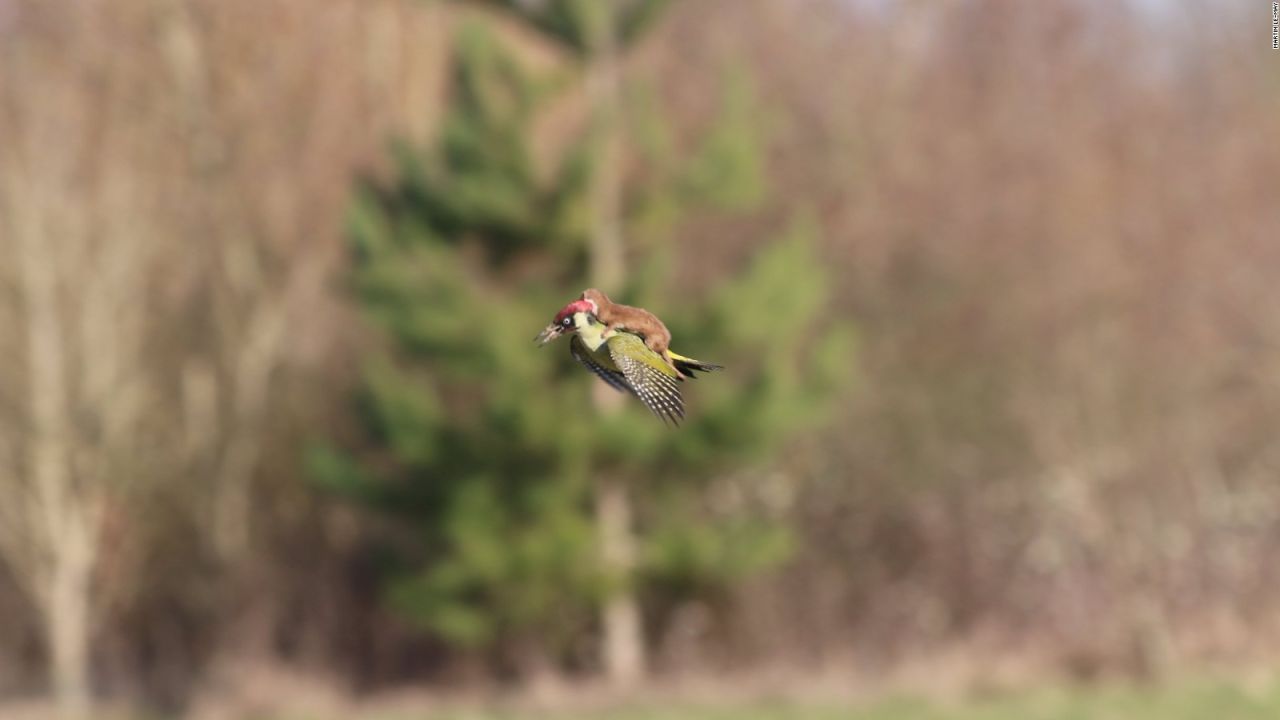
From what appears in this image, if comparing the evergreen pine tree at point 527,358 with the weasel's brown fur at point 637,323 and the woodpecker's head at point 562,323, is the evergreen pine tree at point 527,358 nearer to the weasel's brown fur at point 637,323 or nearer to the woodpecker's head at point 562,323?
the weasel's brown fur at point 637,323

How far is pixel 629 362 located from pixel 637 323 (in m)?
0.05

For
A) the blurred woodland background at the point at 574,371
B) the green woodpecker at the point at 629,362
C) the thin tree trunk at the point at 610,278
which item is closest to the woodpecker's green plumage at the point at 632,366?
the green woodpecker at the point at 629,362

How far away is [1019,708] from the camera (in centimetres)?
1616

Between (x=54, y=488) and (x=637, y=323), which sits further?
(x=54, y=488)

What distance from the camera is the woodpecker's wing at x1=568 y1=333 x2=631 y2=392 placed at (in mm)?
2469

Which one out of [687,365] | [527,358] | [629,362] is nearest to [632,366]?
[629,362]

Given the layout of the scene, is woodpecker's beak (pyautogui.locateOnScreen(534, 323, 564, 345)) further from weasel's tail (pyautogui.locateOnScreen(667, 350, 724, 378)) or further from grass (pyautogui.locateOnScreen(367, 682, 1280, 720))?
grass (pyautogui.locateOnScreen(367, 682, 1280, 720))

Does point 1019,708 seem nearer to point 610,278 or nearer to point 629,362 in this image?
point 610,278

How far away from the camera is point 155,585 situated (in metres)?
24.1

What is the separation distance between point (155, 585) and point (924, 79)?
44.3ft

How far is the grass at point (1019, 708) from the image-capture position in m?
15.0

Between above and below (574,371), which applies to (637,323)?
below

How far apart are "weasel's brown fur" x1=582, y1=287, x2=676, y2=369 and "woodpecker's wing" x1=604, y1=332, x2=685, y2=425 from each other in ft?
0.04

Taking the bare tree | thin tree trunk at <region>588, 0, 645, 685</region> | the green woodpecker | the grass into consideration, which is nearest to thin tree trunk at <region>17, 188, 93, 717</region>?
the bare tree
